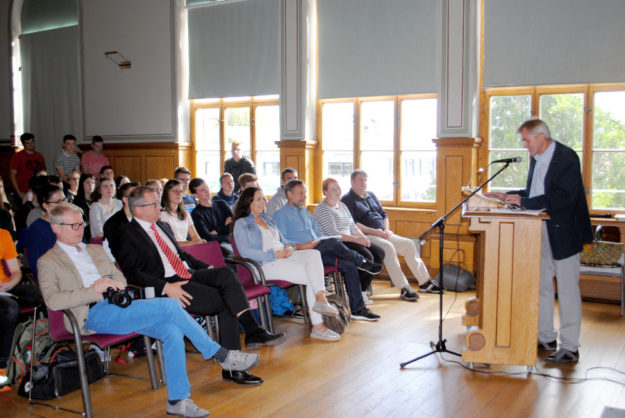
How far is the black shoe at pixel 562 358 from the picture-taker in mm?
3652

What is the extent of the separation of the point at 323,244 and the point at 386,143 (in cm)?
216

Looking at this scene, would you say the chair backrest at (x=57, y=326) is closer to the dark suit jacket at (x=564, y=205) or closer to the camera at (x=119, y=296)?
the camera at (x=119, y=296)

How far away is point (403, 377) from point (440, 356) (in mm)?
483

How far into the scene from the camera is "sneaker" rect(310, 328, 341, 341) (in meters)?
4.22

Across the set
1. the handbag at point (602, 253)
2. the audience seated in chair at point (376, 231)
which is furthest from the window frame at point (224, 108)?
the handbag at point (602, 253)

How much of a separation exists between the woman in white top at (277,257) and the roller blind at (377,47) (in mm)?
2613

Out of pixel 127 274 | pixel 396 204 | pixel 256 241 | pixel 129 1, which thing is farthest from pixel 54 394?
pixel 129 1

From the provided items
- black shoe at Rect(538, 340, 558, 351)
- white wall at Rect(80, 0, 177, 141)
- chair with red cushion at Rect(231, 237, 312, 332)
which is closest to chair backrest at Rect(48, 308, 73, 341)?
chair with red cushion at Rect(231, 237, 312, 332)

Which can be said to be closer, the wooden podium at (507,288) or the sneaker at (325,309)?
the wooden podium at (507,288)

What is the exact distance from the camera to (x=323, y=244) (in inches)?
191

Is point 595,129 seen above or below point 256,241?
above

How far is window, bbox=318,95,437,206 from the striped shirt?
133 cm

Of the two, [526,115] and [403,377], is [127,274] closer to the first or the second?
[403,377]

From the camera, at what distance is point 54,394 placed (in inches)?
125
